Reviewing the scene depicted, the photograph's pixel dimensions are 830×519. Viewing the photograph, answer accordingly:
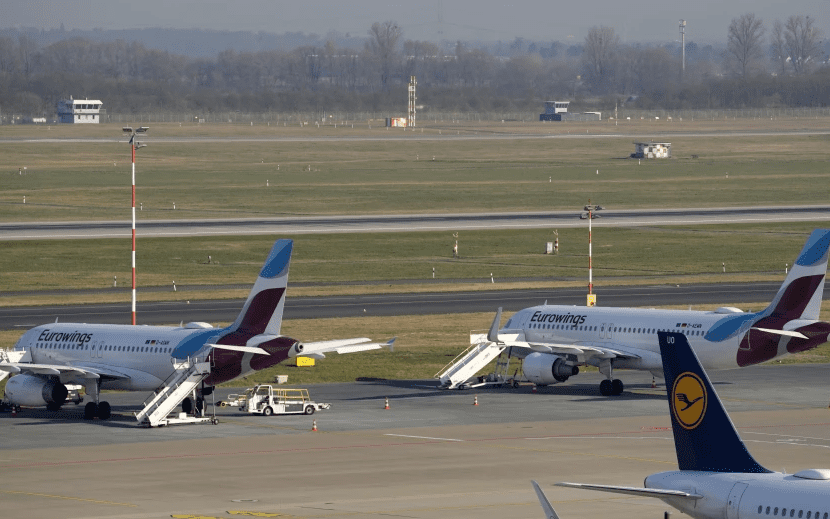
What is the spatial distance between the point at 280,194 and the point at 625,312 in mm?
115504

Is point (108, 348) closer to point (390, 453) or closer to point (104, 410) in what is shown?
point (104, 410)

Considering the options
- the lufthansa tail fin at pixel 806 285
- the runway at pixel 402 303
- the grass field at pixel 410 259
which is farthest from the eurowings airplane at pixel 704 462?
the grass field at pixel 410 259

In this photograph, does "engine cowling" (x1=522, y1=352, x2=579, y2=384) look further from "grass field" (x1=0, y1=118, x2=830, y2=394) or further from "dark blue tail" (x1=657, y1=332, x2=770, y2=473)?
"dark blue tail" (x1=657, y1=332, x2=770, y2=473)

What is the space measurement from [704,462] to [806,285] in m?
35.2

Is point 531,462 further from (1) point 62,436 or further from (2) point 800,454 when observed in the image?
(1) point 62,436

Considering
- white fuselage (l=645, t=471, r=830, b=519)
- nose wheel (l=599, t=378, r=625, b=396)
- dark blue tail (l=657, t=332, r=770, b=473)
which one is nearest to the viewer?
white fuselage (l=645, t=471, r=830, b=519)

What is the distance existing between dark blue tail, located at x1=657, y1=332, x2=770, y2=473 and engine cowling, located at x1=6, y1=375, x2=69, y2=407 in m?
37.8

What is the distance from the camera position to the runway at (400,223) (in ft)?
452

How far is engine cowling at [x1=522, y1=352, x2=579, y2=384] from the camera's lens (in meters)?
66.9

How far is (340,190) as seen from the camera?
187m

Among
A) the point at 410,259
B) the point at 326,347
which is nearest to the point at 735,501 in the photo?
the point at 326,347

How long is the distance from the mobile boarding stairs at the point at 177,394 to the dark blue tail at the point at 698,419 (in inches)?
1264

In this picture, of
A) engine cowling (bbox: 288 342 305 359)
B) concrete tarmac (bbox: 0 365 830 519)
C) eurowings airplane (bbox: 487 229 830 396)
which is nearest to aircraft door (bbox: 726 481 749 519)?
concrete tarmac (bbox: 0 365 830 519)

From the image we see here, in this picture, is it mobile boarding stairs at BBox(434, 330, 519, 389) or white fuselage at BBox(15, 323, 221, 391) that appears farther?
mobile boarding stairs at BBox(434, 330, 519, 389)
